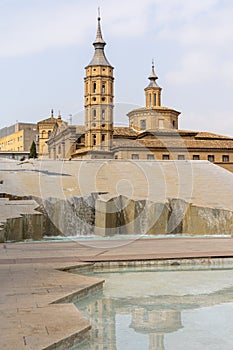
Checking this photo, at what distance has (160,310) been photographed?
6.94m

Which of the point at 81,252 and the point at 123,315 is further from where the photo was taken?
the point at 81,252

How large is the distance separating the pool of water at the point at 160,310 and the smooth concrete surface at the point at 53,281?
290mm

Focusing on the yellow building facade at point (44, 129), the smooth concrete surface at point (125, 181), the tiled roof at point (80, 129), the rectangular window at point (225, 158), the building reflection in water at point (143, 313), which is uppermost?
the yellow building facade at point (44, 129)

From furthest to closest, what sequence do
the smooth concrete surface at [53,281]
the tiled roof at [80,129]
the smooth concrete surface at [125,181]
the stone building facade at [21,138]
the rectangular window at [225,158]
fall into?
the stone building facade at [21,138]
the tiled roof at [80,129]
the rectangular window at [225,158]
the smooth concrete surface at [125,181]
the smooth concrete surface at [53,281]

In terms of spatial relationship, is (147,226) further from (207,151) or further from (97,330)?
(207,151)

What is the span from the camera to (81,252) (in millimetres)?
11750

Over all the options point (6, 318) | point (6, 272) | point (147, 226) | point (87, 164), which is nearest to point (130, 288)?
point (6, 272)

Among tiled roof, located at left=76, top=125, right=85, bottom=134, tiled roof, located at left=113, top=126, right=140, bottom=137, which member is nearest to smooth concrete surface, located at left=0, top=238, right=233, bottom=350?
tiled roof, located at left=113, top=126, right=140, bottom=137

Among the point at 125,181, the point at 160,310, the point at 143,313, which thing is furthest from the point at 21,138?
the point at 143,313

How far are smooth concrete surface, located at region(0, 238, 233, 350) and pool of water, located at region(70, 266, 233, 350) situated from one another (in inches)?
11.4

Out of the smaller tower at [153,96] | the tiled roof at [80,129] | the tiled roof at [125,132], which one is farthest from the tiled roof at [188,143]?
the smaller tower at [153,96]

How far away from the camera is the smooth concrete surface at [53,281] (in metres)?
5.29

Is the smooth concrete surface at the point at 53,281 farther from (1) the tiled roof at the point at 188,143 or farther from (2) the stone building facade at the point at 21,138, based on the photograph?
(2) the stone building facade at the point at 21,138

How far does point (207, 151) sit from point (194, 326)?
47.2 m
